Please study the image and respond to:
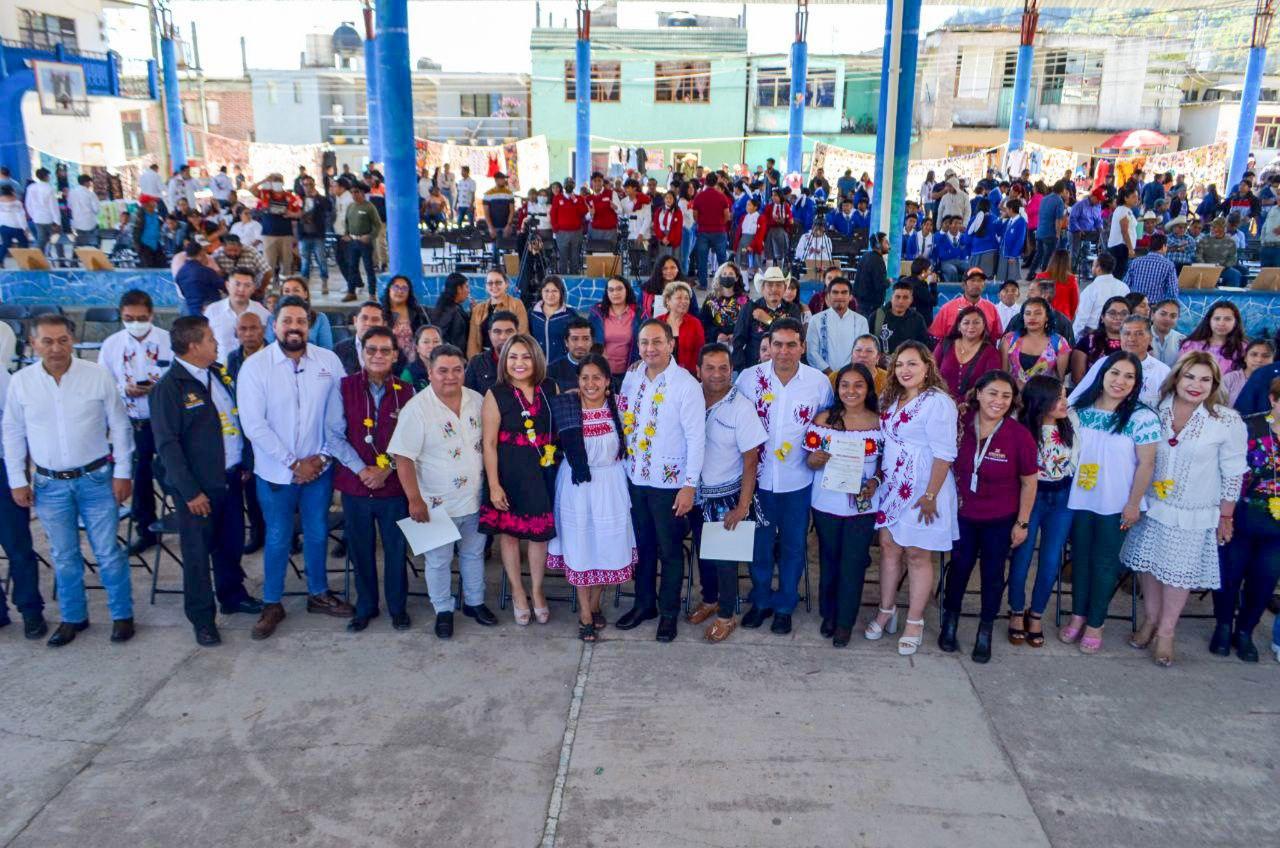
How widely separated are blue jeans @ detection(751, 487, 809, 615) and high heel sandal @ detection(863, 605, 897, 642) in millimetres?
429

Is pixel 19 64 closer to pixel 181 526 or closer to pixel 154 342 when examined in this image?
pixel 154 342

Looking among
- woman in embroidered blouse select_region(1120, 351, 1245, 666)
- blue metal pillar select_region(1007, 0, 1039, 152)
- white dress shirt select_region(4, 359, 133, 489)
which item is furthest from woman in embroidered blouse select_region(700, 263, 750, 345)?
blue metal pillar select_region(1007, 0, 1039, 152)

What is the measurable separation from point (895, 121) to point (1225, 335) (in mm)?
5664

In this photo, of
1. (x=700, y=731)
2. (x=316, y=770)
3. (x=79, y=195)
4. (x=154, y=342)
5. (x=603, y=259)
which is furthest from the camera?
(x=79, y=195)

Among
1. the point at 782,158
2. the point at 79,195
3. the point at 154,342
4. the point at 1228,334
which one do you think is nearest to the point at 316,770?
the point at 154,342

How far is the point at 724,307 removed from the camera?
731 cm

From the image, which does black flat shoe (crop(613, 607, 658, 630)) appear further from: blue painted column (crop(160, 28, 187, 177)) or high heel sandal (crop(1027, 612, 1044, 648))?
blue painted column (crop(160, 28, 187, 177))

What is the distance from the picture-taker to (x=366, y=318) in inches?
236

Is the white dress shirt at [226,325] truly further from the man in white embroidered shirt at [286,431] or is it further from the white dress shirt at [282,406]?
the white dress shirt at [282,406]

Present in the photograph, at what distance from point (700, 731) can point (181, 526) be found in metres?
2.98

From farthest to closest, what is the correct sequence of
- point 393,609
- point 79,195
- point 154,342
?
point 79,195
point 154,342
point 393,609

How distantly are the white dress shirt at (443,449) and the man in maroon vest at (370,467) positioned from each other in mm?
191

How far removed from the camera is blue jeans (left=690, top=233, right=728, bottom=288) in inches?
545

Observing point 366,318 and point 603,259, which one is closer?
point 366,318
